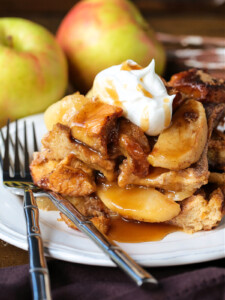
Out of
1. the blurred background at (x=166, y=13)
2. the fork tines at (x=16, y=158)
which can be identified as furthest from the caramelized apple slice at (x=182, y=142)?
the blurred background at (x=166, y=13)

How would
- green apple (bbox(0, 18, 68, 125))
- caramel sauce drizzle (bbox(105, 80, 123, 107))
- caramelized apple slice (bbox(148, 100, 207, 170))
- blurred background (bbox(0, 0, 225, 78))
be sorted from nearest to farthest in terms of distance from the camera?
caramelized apple slice (bbox(148, 100, 207, 170)) → caramel sauce drizzle (bbox(105, 80, 123, 107)) → green apple (bbox(0, 18, 68, 125)) → blurred background (bbox(0, 0, 225, 78))

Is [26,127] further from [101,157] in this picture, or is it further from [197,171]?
[197,171]

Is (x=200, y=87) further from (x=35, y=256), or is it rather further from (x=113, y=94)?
(x=35, y=256)

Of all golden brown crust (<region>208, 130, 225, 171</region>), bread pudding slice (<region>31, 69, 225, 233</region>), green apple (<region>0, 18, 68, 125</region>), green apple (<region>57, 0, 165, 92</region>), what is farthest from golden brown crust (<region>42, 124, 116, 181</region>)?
green apple (<region>57, 0, 165, 92</region>)

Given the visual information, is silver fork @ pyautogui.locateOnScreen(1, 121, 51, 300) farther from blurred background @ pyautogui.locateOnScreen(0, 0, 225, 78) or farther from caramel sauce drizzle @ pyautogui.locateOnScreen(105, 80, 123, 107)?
blurred background @ pyautogui.locateOnScreen(0, 0, 225, 78)

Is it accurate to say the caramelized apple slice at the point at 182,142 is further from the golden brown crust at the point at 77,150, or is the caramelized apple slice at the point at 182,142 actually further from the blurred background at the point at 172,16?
the blurred background at the point at 172,16

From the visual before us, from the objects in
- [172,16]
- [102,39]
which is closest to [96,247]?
[102,39]

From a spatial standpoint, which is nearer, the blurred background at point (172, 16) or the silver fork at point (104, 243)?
the silver fork at point (104, 243)
